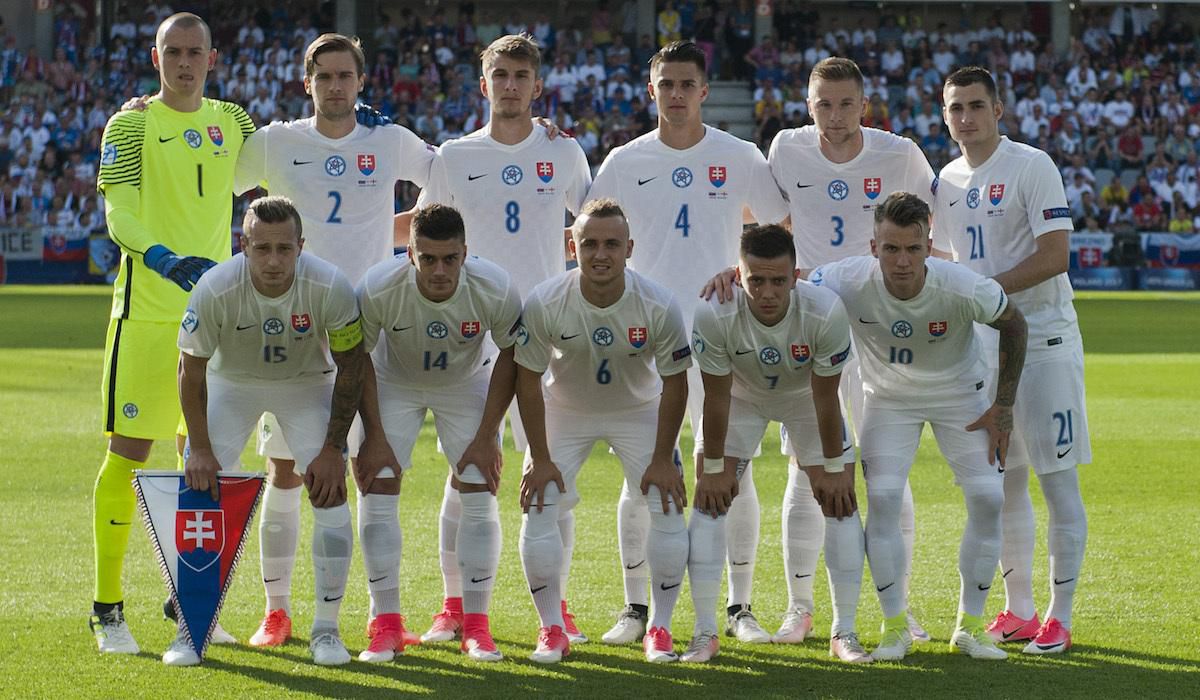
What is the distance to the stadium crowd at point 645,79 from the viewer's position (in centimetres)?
3053

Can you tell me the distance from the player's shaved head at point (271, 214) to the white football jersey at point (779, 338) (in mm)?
1621

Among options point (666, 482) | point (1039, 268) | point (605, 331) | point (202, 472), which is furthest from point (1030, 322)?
point (202, 472)

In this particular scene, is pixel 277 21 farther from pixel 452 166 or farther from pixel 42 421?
pixel 452 166

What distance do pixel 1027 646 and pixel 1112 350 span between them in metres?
12.9

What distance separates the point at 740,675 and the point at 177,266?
272 cm

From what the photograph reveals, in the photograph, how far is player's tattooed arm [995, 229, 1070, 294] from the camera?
19.3 ft

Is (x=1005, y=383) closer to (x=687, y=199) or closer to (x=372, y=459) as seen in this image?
(x=687, y=199)

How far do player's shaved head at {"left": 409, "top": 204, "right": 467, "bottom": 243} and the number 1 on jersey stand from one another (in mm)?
1331

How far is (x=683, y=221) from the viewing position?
6512 mm

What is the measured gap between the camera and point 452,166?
21.3 feet

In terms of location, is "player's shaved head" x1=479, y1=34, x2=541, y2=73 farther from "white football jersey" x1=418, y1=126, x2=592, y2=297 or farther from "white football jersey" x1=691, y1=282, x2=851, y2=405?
"white football jersey" x1=691, y1=282, x2=851, y2=405

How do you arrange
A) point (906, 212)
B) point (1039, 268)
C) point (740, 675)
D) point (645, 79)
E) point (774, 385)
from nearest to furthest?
point (740, 675) → point (906, 212) → point (774, 385) → point (1039, 268) → point (645, 79)

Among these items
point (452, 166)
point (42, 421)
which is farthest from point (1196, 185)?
point (452, 166)

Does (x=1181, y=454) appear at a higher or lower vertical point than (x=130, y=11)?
lower
